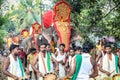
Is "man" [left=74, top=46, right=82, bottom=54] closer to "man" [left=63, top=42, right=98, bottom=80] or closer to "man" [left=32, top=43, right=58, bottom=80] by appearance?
"man" [left=63, top=42, right=98, bottom=80]

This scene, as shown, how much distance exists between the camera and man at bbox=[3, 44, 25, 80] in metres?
8.68

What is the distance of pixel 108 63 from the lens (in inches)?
389

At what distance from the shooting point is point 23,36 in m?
9.88

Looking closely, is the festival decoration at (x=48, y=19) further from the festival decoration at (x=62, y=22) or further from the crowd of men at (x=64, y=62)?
the crowd of men at (x=64, y=62)

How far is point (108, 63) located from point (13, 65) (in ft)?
6.91

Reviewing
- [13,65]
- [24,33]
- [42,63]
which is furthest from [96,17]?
[13,65]

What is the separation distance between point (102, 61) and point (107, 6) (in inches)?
53.9

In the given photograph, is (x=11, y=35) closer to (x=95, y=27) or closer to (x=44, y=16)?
(x=44, y=16)

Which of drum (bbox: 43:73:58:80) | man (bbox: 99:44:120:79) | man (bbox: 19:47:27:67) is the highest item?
man (bbox: 19:47:27:67)

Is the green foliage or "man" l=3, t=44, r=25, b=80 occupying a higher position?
the green foliage

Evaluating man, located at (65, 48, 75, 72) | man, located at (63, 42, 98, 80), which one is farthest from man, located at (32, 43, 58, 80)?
man, located at (63, 42, 98, 80)

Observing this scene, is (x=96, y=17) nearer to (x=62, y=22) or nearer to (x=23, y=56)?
(x=62, y=22)

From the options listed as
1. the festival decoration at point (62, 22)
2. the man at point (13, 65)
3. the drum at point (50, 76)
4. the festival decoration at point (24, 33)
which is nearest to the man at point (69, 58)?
the festival decoration at point (62, 22)

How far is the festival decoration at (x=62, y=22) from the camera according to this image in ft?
32.8
